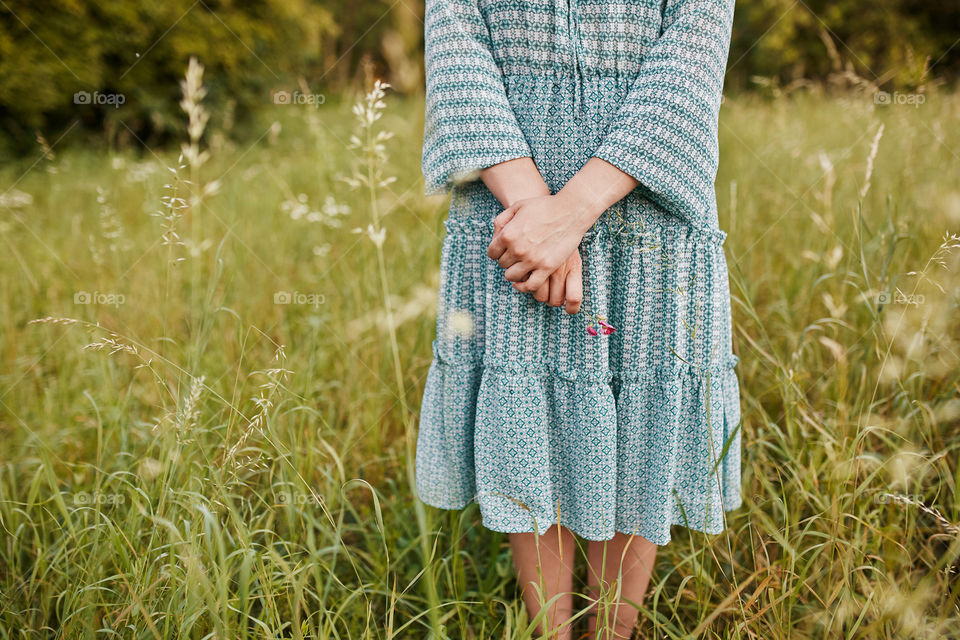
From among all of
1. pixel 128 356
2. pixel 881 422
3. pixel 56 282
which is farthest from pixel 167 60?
pixel 881 422

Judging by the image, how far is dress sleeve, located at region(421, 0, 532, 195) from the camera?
90 centimetres

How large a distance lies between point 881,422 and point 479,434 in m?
0.96

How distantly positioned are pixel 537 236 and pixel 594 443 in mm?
350

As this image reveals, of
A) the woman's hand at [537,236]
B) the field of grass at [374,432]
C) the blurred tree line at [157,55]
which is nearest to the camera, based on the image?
the woman's hand at [537,236]

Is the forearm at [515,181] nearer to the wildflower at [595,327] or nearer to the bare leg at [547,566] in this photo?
the wildflower at [595,327]

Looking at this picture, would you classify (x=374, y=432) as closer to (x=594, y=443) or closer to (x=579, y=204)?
(x=594, y=443)

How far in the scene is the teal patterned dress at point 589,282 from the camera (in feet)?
2.97

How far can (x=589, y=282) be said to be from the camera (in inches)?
36.8

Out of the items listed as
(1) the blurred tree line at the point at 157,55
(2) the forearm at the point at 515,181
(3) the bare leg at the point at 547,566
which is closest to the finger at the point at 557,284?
(2) the forearm at the point at 515,181

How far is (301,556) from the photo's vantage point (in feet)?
4.06

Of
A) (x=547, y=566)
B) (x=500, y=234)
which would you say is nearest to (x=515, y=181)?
(x=500, y=234)

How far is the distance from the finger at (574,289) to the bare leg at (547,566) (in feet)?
1.37

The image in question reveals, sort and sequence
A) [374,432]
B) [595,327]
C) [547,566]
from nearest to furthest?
[595,327] < [547,566] < [374,432]

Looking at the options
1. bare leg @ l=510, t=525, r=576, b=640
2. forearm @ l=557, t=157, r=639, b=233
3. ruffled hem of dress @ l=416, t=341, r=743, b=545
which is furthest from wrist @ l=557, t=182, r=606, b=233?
bare leg @ l=510, t=525, r=576, b=640
